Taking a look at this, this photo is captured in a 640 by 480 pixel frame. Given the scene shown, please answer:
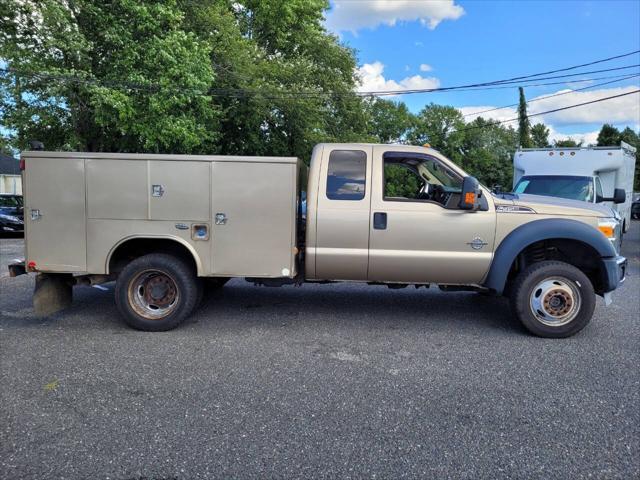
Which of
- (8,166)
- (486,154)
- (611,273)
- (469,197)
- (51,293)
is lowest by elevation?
(51,293)

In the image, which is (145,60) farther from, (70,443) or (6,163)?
(6,163)

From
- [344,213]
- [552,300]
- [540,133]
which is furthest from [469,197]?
[540,133]

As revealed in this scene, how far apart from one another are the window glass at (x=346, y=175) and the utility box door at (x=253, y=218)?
49cm

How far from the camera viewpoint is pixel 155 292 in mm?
5531

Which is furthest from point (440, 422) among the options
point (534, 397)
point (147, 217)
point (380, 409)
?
point (147, 217)

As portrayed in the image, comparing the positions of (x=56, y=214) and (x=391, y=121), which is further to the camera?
(x=391, y=121)

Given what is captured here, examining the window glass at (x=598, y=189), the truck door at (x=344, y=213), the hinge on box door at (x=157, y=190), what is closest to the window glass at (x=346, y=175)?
the truck door at (x=344, y=213)

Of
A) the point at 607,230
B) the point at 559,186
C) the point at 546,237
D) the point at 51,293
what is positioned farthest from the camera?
the point at 559,186

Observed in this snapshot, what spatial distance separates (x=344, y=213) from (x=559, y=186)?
315 inches

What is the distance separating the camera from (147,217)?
17.2ft

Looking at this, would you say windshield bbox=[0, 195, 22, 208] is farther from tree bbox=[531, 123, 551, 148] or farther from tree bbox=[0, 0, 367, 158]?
tree bbox=[531, 123, 551, 148]

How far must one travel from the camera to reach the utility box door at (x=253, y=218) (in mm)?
5180

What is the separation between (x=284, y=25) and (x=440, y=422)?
26311mm

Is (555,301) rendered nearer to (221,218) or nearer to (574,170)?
(221,218)
